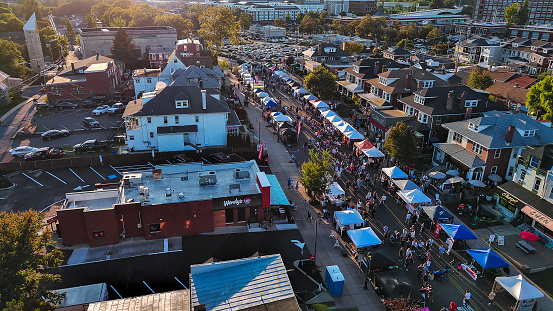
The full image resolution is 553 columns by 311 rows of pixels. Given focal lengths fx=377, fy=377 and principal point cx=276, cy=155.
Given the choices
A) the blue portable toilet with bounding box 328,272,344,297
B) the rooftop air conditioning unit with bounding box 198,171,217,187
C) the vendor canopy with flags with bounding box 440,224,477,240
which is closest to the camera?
the blue portable toilet with bounding box 328,272,344,297

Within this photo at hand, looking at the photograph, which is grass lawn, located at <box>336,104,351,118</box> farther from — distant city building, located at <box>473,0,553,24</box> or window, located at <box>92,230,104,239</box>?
distant city building, located at <box>473,0,553,24</box>

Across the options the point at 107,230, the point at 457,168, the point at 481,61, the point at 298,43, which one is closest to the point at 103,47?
the point at 298,43

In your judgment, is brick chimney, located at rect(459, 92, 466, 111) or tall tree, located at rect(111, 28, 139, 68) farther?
tall tree, located at rect(111, 28, 139, 68)

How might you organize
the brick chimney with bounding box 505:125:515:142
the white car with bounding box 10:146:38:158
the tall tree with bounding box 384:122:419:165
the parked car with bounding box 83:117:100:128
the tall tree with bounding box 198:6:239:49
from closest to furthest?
the brick chimney with bounding box 505:125:515:142 < the tall tree with bounding box 384:122:419:165 < the white car with bounding box 10:146:38:158 < the parked car with bounding box 83:117:100:128 < the tall tree with bounding box 198:6:239:49

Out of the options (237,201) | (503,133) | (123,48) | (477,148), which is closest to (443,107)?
(503,133)

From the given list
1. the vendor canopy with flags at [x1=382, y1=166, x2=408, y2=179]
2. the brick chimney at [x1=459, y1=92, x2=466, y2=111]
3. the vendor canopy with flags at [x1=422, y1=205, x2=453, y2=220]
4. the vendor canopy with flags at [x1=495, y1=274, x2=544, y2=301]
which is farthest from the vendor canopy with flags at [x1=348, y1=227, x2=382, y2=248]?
the brick chimney at [x1=459, y1=92, x2=466, y2=111]

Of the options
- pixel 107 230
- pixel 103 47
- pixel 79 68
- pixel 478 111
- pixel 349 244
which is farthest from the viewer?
pixel 103 47

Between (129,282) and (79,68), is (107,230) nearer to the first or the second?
(129,282)

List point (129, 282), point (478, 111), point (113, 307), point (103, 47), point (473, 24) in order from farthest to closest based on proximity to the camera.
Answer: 1. point (473, 24)
2. point (103, 47)
3. point (478, 111)
4. point (129, 282)
5. point (113, 307)
